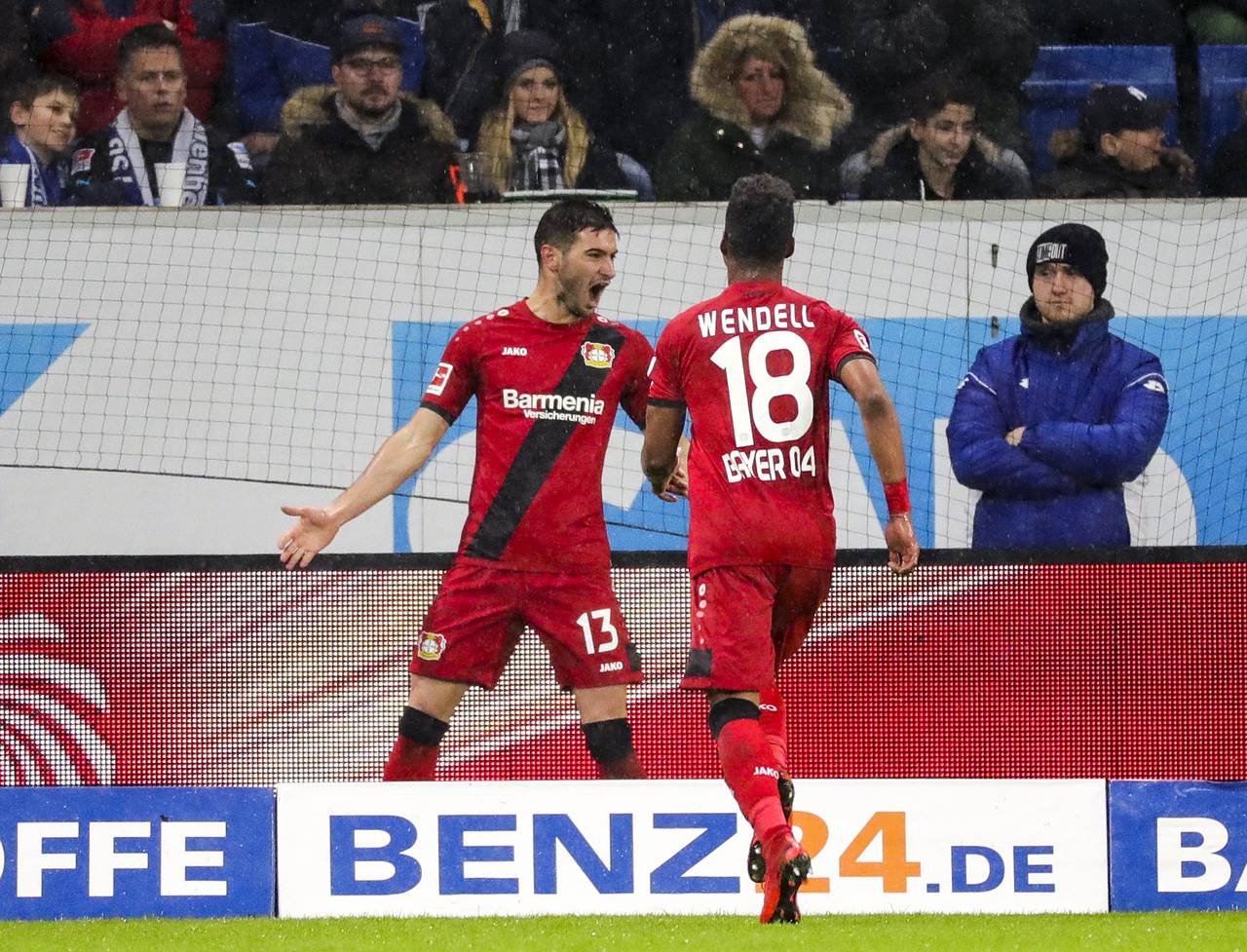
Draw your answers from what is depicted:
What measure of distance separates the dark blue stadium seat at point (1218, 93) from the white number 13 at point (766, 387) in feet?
15.4

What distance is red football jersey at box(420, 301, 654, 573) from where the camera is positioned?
5.79m

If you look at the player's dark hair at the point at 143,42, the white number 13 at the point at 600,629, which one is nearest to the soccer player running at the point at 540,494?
the white number 13 at the point at 600,629

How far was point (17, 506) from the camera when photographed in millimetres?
7996

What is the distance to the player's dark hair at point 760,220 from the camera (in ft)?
16.0

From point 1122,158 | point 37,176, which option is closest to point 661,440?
point 1122,158

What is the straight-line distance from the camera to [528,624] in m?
5.80

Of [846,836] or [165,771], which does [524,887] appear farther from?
[165,771]

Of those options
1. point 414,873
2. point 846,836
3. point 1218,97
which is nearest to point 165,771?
point 414,873

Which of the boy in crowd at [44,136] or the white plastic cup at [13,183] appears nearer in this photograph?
the white plastic cup at [13,183]

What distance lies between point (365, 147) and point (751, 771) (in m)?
4.81

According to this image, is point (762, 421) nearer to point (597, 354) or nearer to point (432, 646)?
point (597, 354)

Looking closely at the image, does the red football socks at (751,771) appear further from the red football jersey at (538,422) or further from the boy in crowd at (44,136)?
the boy in crowd at (44,136)

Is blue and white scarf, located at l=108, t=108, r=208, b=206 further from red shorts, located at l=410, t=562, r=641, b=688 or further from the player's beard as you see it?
red shorts, located at l=410, t=562, r=641, b=688

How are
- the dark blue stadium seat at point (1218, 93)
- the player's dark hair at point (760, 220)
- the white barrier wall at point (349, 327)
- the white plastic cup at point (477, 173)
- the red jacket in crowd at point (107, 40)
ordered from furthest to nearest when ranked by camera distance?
the dark blue stadium seat at point (1218, 93), the red jacket in crowd at point (107, 40), the white plastic cup at point (477, 173), the white barrier wall at point (349, 327), the player's dark hair at point (760, 220)
